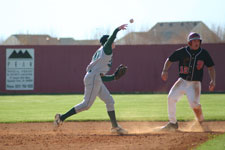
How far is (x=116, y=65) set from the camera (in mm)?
24484

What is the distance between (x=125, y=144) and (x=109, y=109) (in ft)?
4.72

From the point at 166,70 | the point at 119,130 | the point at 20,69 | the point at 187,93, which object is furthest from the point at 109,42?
the point at 20,69

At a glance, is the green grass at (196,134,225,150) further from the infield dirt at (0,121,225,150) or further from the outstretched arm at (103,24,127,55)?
the outstretched arm at (103,24,127,55)

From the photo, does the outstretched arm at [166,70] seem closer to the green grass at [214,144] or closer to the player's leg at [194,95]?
the player's leg at [194,95]

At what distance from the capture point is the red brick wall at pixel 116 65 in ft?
78.7

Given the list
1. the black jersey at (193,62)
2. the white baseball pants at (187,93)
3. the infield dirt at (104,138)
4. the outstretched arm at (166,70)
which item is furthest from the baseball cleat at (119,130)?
the black jersey at (193,62)

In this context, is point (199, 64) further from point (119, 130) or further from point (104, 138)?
point (104, 138)

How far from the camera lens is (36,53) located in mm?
24984

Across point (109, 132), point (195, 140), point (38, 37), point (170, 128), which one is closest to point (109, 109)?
point (109, 132)

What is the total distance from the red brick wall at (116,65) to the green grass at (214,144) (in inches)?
660

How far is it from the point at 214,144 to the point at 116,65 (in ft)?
59.2

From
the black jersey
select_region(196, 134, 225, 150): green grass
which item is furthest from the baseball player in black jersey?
select_region(196, 134, 225, 150): green grass

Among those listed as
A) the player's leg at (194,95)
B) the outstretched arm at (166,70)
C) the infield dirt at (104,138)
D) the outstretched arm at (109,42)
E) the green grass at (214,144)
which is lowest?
the infield dirt at (104,138)

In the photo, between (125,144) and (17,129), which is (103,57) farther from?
(17,129)
